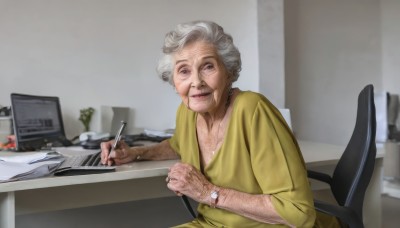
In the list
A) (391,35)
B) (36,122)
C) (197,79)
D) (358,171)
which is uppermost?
(391,35)

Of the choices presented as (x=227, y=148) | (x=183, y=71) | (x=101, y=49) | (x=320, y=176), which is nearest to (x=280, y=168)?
(x=227, y=148)

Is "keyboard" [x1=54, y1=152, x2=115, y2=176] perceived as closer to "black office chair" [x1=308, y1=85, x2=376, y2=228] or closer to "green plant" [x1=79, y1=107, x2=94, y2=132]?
"black office chair" [x1=308, y1=85, x2=376, y2=228]

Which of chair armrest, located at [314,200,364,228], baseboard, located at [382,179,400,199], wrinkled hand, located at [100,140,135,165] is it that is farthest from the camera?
baseboard, located at [382,179,400,199]

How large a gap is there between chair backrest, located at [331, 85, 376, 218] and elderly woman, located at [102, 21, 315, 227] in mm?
218

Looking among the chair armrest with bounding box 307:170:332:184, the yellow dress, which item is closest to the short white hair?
the yellow dress

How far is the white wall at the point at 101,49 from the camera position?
7.88ft

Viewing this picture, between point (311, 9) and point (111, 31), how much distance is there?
173 centimetres

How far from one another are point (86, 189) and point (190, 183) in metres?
0.41

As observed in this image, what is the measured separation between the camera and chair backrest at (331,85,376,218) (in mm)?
1243

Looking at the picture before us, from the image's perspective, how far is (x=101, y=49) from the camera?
260 cm

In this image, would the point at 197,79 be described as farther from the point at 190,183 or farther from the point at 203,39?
the point at 190,183

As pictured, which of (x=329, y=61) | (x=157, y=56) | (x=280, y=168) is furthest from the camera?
(x=329, y=61)

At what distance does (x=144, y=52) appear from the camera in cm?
272

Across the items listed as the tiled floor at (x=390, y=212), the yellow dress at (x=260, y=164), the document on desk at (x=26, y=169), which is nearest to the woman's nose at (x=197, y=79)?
the yellow dress at (x=260, y=164)
